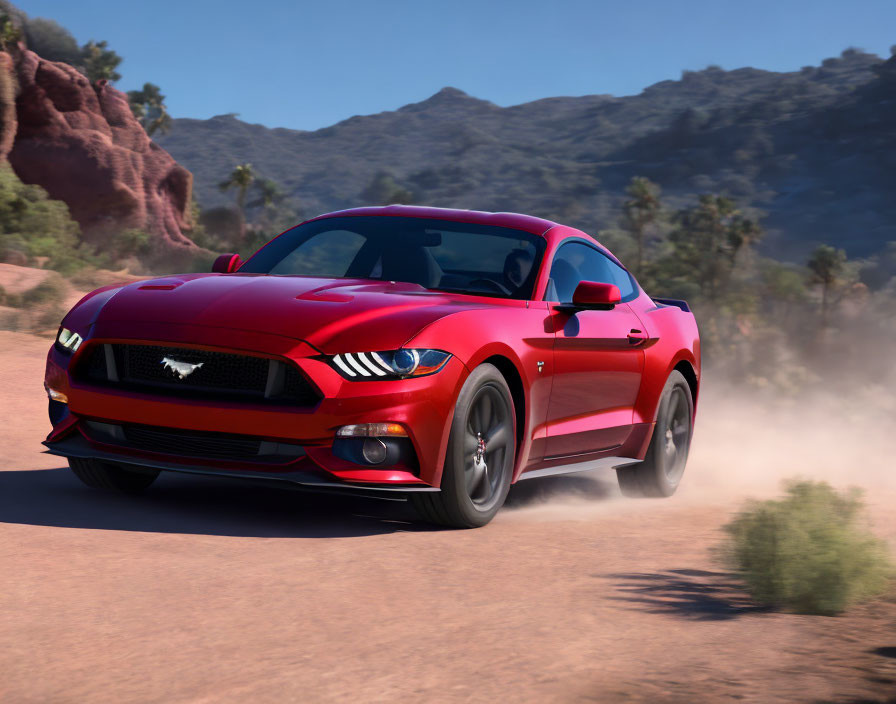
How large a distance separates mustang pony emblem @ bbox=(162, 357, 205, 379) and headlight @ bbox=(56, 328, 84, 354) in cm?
53

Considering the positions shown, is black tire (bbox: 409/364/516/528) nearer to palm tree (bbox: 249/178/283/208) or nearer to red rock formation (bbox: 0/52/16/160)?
red rock formation (bbox: 0/52/16/160)

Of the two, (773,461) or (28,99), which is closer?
(773,461)

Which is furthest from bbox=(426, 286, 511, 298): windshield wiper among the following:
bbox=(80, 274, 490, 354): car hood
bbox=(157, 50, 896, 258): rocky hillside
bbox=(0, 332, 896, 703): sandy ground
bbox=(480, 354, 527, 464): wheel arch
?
bbox=(157, 50, 896, 258): rocky hillside

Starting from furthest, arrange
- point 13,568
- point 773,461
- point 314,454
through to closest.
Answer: point 773,461
point 314,454
point 13,568

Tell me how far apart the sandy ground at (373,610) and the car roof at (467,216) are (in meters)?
1.66

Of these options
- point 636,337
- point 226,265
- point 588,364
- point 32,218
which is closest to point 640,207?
point 32,218

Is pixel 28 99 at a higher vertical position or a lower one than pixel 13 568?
higher

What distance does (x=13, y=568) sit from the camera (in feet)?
16.2

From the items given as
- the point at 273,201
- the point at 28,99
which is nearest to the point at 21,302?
the point at 28,99

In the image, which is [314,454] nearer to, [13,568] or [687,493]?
[13,568]

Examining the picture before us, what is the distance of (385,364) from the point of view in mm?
5762

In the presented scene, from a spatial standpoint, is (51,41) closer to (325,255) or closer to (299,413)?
(325,255)

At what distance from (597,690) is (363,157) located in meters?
175

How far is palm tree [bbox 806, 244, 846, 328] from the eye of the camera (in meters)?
59.4
